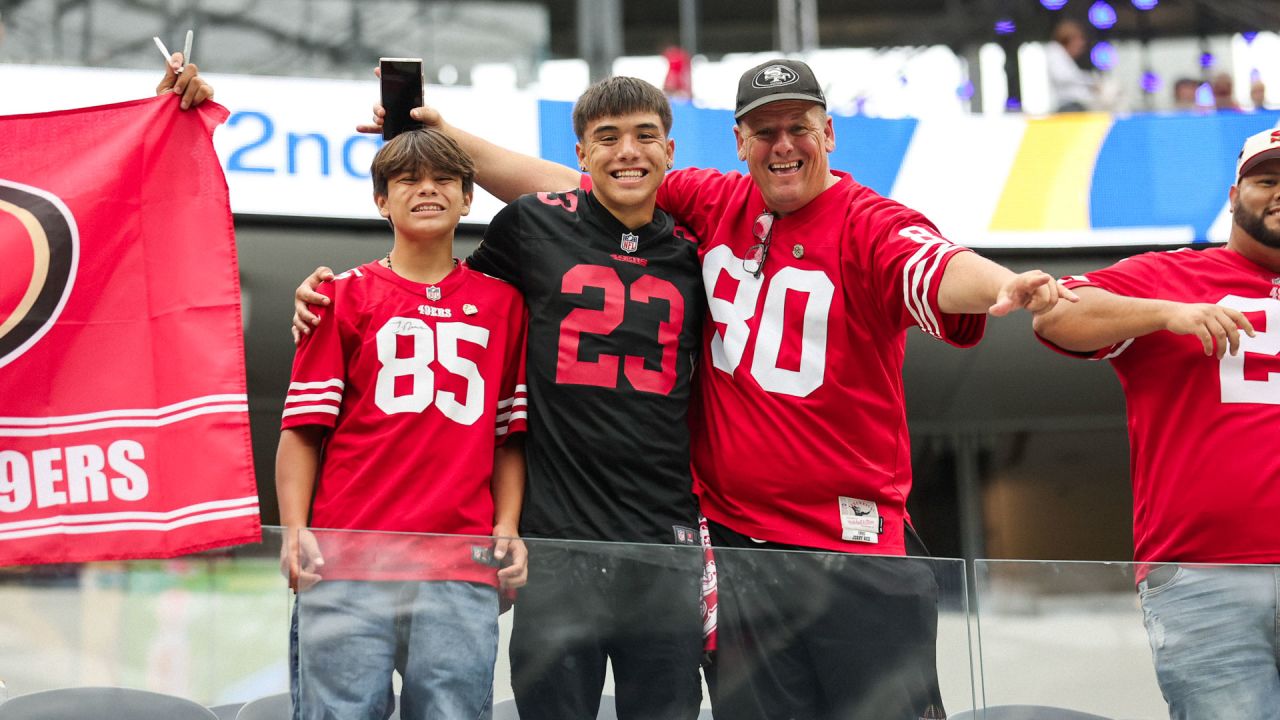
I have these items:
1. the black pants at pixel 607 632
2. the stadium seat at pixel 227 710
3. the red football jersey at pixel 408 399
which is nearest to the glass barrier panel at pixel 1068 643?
the black pants at pixel 607 632

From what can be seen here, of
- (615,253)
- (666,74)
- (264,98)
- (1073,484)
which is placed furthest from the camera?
(1073,484)

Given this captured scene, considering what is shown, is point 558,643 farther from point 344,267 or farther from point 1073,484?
point 1073,484

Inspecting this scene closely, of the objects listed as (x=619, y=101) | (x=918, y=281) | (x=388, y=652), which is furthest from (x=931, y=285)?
(x=388, y=652)

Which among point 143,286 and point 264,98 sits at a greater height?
point 264,98

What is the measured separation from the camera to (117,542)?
2.77 meters

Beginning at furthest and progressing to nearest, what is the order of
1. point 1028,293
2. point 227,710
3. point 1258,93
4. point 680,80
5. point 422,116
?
point 1258,93 → point 680,80 → point 422,116 → point 227,710 → point 1028,293

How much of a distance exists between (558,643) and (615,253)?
0.82 m

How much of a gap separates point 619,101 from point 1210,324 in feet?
4.07

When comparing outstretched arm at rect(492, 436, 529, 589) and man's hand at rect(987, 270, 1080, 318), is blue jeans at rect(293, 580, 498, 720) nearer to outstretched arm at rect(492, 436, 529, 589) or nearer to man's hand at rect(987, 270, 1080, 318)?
outstretched arm at rect(492, 436, 529, 589)

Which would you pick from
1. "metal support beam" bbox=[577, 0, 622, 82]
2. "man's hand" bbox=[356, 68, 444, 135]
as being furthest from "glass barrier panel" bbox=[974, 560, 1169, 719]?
"metal support beam" bbox=[577, 0, 622, 82]

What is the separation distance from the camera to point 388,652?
246 centimetres

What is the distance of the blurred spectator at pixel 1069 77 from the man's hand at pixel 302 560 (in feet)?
25.8

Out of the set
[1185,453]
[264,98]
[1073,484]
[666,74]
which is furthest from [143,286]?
[1073,484]

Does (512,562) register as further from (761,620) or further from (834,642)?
(834,642)
